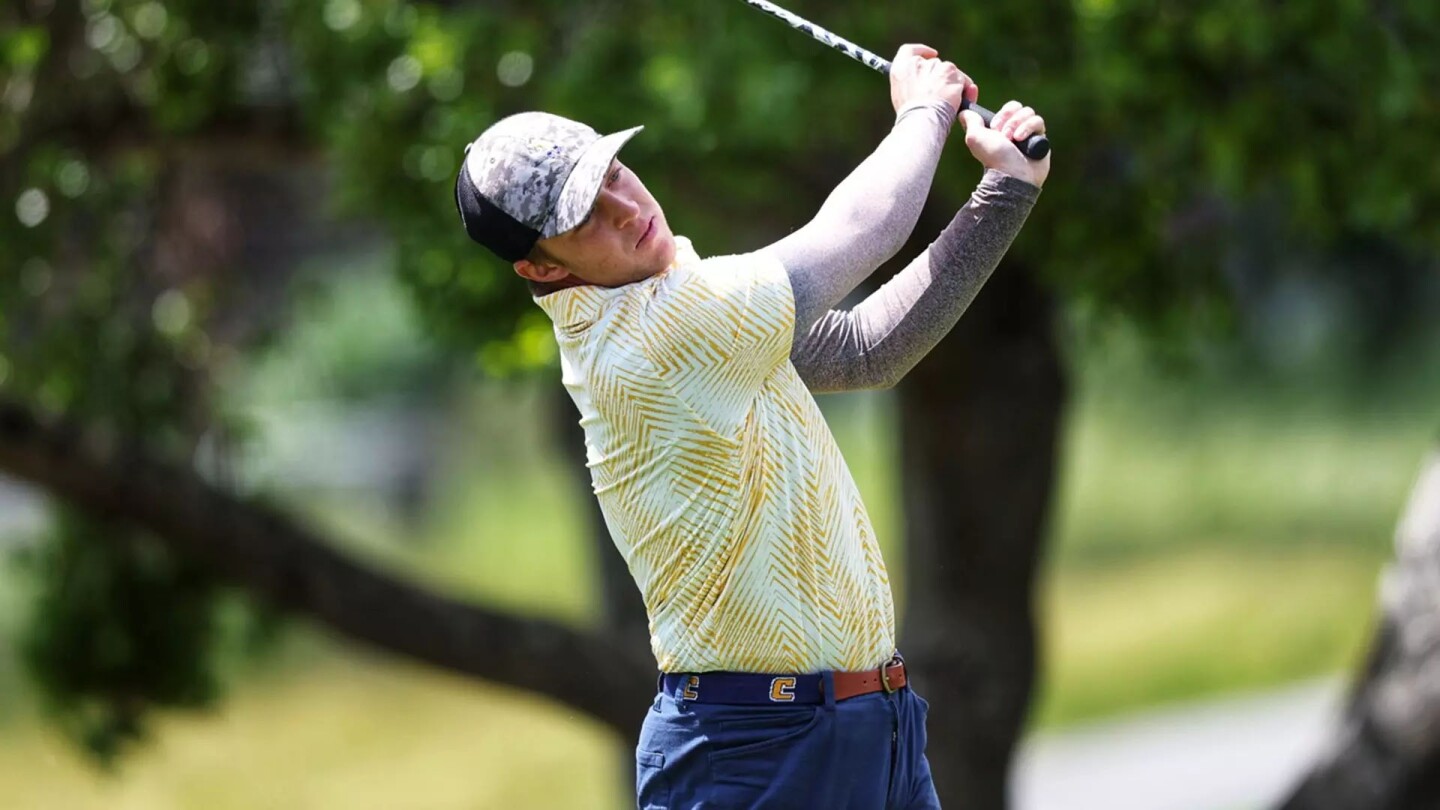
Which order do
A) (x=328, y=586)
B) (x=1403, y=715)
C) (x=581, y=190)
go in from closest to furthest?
(x=581, y=190), (x=1403, y=715), (x=328, y=586)

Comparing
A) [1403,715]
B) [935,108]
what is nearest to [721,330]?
[935,108]

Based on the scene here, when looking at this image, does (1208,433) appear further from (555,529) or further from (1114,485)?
(555,529)

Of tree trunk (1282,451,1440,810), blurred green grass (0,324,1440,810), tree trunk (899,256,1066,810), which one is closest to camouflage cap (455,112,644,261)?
tree trunk (899,256,1066,810)

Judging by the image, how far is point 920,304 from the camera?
2754mm

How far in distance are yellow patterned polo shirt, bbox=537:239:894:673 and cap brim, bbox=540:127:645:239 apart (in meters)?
0.12

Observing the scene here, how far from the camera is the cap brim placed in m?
2.57

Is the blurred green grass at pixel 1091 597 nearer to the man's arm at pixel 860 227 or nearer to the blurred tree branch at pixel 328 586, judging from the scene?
the blurred tree branch at pixel 328 586

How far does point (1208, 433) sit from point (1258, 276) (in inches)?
251

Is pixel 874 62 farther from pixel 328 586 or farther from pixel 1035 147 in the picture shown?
pixel 328 586

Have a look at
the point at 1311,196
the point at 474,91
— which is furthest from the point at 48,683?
the point at 1311,196

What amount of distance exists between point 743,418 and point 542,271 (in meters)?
0.34

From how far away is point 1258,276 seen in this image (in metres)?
12.4

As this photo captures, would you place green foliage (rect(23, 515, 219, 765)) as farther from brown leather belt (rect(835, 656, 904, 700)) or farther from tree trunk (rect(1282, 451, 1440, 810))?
brown leather belt (rect(835, 656, 904, 700))

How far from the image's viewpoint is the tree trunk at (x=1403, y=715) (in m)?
6.82
